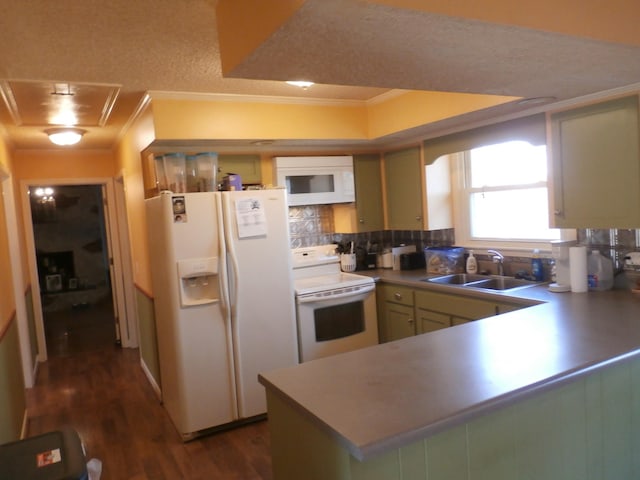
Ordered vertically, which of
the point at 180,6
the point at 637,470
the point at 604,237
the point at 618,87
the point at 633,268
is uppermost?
the point at 180,6

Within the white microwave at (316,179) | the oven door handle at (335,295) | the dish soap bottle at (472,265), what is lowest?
the oven door handle at (335,295)

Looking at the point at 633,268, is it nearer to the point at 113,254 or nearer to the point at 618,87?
the point at 618,87

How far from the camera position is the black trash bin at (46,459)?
141 centimetres

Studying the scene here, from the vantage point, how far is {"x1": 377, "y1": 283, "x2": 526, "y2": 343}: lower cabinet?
311 cm

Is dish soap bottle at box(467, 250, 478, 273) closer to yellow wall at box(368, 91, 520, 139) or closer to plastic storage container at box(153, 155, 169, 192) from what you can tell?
yellow wall at box(368, 91, 520, 139)

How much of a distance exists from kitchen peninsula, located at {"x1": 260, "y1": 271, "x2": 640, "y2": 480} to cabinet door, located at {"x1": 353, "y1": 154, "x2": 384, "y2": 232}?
2272 mm

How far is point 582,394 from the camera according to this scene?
178 centimetres

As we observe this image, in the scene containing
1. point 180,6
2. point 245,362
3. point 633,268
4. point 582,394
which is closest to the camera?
point 582,394

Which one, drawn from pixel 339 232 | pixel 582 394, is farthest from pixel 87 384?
pixel 582 394

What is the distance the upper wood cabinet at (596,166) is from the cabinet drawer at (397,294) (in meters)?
1.18

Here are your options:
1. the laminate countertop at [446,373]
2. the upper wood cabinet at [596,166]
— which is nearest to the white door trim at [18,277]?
the laminate countertop at [446,373]

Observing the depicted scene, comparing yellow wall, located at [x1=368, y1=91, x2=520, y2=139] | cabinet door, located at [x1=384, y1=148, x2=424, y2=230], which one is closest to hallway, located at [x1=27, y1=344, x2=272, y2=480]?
cabinet door, located at [x1=384, y1=148, x2=424, y2=230]

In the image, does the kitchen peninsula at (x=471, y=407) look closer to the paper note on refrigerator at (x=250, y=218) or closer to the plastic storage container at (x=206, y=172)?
the paper note on refrigerator at (x=250, y=218)

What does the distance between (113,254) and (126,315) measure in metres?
0.73
